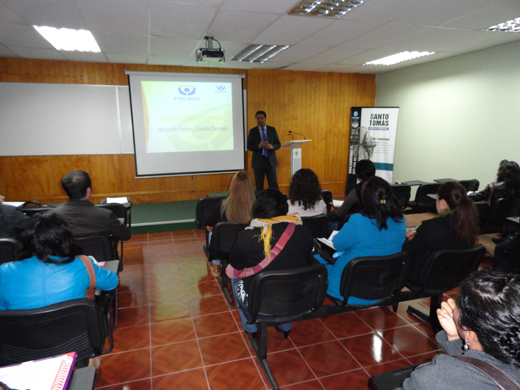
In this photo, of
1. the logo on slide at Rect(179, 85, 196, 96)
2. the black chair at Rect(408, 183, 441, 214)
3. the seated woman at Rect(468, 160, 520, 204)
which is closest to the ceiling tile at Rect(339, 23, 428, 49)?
the seated woman at Rect(468, 160, 520, 204)

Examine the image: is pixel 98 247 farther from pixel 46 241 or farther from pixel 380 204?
pixel 380 204

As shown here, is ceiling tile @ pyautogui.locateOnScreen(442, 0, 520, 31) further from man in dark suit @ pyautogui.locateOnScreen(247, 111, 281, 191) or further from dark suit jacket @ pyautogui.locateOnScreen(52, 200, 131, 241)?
dark suit jacket @ pyautogui.locateOnScreen(52, 200, 131, 241)

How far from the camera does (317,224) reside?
9.63 feet

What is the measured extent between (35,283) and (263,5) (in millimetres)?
2935

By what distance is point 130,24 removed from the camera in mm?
3602

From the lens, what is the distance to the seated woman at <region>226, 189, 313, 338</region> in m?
1.92

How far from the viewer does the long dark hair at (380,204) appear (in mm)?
2059

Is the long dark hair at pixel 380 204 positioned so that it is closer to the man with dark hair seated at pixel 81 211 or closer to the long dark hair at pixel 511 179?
the man with dark hair seated at pixel 81 211

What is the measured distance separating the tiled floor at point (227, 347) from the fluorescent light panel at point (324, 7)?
2916 mm

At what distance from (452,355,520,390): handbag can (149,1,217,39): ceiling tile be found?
338cm

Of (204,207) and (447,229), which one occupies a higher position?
(447,229)

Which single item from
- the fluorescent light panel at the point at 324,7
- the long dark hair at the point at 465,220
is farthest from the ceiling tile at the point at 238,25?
the long dark hair at the point at 465,220

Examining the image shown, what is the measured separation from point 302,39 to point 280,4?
139 cm

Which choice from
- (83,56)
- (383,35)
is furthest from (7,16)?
(383,35)
